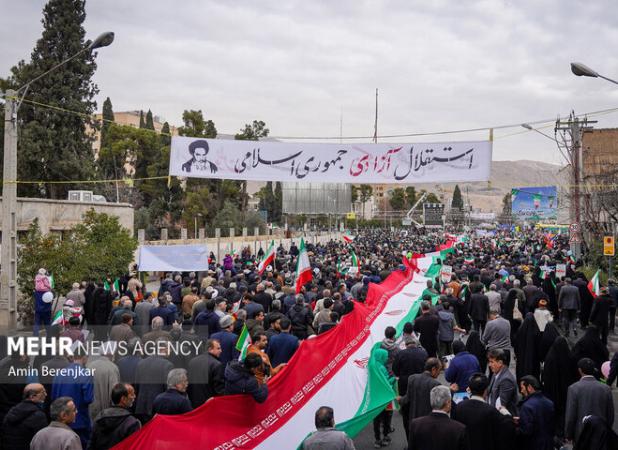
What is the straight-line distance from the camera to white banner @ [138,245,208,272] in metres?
17.3

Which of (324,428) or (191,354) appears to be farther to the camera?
(191,354)

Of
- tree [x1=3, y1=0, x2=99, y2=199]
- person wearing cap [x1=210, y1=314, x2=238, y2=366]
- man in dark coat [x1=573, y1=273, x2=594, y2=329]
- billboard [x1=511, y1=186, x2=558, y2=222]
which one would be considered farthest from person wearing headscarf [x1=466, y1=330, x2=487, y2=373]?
billboard [x1=511, y1=186, x2=558, y2=222]

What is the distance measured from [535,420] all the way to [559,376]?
221 cm

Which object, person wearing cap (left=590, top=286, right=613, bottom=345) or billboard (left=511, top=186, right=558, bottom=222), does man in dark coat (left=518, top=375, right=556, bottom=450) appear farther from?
billboard (left=511, top=186, right=558, bottom=222)

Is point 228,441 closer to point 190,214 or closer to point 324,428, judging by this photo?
point 324,428

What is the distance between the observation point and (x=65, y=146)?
3894 centimetres

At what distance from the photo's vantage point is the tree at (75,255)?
16.4m

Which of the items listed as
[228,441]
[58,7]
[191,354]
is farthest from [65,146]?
[228,441]

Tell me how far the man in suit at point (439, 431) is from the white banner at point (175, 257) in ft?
42.0

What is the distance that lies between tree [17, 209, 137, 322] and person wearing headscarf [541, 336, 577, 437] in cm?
1295

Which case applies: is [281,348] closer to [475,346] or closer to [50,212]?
[475,346]

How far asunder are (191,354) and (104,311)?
6553mm

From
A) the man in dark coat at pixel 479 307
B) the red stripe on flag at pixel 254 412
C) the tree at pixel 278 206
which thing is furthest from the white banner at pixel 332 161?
the tree at pixel 278 206

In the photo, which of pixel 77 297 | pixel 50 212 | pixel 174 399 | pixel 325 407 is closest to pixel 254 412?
pixel 174 399
